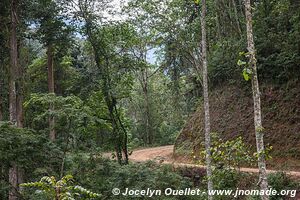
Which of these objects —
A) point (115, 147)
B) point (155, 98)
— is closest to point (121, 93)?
point (115, 147)

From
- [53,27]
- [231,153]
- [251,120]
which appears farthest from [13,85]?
[251,120]

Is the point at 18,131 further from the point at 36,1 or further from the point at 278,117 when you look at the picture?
the point at 278,117

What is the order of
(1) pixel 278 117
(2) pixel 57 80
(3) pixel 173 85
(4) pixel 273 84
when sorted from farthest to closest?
(2) pixel 57 80
(3) pixel 173 85
(4) pixel 273 84
(1) pixel 278 117

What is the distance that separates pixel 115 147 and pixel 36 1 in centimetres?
705

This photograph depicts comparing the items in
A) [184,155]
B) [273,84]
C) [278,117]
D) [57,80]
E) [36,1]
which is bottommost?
[184,155]

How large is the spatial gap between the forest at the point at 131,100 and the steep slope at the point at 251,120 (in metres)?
0.05

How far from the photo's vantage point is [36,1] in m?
13.2

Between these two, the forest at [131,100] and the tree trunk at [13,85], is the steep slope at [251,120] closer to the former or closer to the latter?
the forest at [131,100]

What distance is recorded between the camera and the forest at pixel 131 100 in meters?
9.73

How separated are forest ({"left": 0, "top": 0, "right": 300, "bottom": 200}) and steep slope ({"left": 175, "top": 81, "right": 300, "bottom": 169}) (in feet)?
0.17

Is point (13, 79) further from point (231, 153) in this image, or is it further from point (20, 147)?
point (231, 153)

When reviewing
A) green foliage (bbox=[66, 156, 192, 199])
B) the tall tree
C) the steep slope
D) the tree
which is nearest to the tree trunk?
the tall tree

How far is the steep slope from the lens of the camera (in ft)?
39.7

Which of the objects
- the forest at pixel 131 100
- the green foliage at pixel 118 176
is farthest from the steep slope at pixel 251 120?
the green foliage at pixel 118 176
